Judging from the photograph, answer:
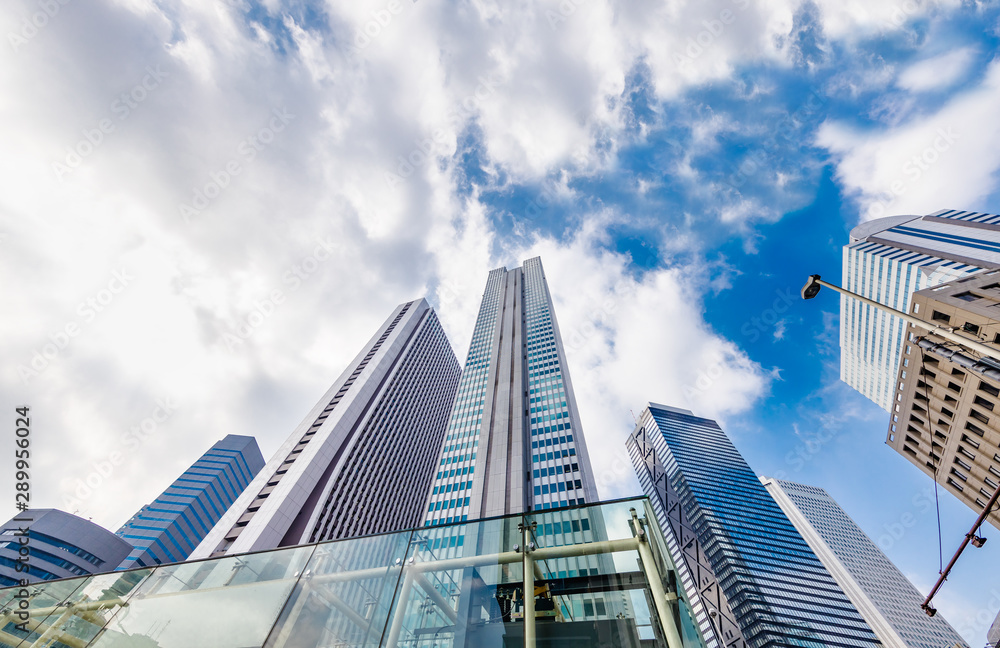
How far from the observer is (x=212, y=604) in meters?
6.73

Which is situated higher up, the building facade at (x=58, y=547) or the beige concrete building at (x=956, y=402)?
the beige concrete building at (x=956, y=402)

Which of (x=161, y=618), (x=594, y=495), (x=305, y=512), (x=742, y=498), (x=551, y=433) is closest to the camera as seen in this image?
(x=161, y=618)

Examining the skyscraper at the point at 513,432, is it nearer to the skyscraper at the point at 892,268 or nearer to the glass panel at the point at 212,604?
the glass panel at the point at 212,604

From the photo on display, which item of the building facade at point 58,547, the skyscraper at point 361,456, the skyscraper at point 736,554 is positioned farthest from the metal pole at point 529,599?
the building facade at point 58,547

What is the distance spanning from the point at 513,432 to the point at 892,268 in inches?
3650

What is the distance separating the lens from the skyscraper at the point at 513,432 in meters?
60.9

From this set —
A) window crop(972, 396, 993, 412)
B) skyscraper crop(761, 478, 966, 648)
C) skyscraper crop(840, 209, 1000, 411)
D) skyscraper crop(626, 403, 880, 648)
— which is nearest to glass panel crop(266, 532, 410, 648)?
window crop(972, 396, 993, 412)

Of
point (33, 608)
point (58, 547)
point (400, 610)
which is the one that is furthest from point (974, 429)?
point (58, 547)

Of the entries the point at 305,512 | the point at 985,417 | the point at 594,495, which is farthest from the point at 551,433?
the point at 985,417

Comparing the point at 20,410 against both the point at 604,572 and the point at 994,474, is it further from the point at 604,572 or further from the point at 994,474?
the point at 994,474

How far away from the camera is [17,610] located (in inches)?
339

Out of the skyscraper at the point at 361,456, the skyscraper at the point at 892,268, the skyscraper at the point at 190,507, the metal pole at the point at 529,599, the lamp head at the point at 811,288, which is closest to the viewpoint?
the metal pole at the point at 529,599

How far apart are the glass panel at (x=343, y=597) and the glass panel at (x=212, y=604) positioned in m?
0.27

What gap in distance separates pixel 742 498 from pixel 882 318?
60.6m
